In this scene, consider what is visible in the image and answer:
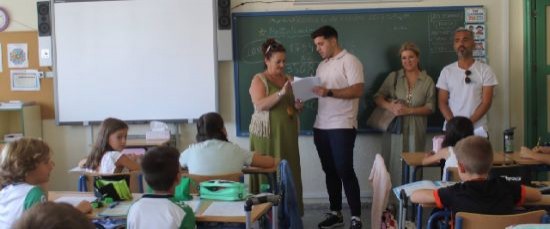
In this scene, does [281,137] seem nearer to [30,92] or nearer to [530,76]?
[530,76]

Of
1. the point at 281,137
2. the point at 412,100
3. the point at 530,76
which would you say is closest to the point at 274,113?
the point at 281,137

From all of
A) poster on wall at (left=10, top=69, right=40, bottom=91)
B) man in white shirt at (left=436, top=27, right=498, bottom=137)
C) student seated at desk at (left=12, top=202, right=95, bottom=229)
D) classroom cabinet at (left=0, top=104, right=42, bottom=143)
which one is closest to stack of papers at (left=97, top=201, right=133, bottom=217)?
student seated at desk at (left=12, top=202, right=95, bottom=229)

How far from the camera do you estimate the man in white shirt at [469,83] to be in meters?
4.89

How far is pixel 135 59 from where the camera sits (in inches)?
227

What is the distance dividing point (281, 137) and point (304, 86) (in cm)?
45

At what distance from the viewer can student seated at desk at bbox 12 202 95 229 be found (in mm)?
1117

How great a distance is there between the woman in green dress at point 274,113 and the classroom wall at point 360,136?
1.13m

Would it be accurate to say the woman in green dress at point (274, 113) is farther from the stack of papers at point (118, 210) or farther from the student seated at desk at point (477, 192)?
the student seated at desk at point (477, 192)

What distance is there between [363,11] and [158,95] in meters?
2.15

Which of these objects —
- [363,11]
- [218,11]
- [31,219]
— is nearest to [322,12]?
[363,11]

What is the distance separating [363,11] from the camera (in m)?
5.58

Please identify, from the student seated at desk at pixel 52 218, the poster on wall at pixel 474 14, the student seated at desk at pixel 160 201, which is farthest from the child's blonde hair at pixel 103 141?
the poster on wall at pixel 474 14

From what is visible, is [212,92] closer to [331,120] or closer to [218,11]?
[218,11]

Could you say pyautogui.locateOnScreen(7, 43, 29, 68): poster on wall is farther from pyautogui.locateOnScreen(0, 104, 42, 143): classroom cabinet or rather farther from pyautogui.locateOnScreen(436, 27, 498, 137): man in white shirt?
pyautogui.locateOnScreen(436, 27, 498, 137): man in white shirt
